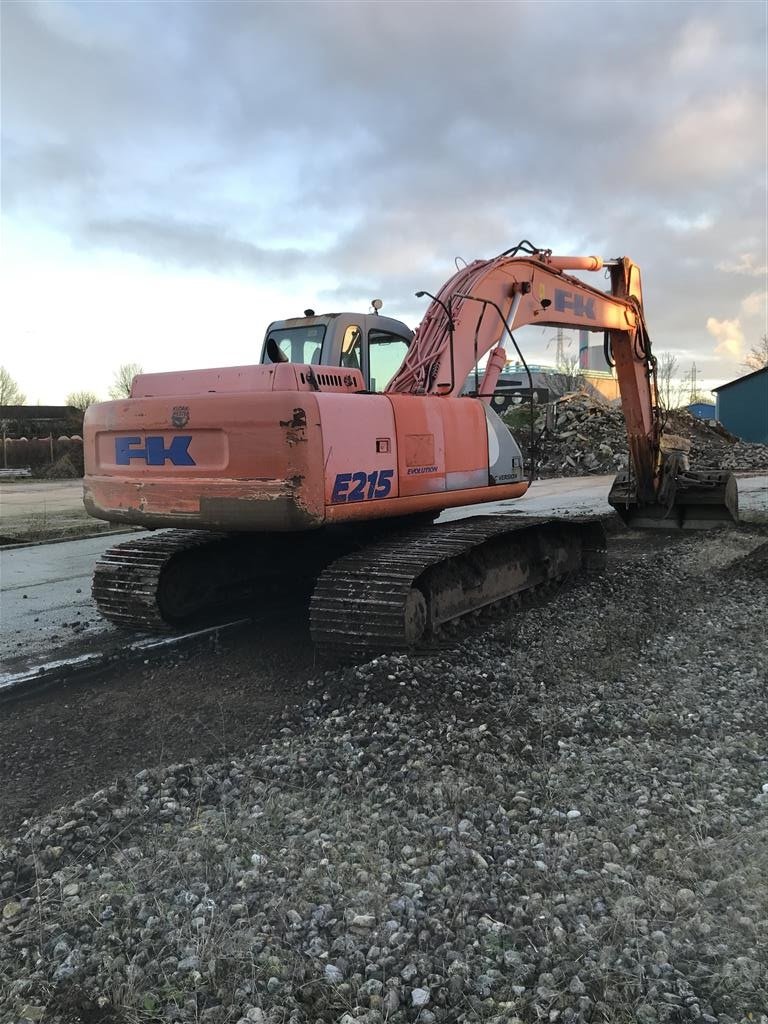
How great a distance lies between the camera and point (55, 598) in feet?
25.0

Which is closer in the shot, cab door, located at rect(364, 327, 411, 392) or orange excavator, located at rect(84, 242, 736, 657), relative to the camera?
orange excavator, located at rect(84, 242, 736, 657)

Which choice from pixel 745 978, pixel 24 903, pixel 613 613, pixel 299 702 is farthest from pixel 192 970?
pixel 613 613

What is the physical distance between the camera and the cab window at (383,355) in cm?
641

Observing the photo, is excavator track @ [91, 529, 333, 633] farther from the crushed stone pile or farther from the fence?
the fence

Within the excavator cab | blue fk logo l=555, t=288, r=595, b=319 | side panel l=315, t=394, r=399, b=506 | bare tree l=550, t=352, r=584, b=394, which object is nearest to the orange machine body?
side panel l=315, t=394, r=399, b=506

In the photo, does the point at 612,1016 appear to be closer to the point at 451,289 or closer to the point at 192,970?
the point at 192,970

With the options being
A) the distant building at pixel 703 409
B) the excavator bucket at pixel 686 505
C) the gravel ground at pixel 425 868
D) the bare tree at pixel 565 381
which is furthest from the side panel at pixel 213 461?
the distant building at pixel 703 409

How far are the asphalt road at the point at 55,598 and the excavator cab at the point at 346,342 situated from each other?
264 cm

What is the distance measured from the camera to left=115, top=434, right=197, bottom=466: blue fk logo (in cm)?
493

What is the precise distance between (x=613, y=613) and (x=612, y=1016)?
4317 mm

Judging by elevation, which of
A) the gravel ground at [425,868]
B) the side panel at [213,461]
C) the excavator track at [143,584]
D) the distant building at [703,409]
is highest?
the distant building at [703,409]

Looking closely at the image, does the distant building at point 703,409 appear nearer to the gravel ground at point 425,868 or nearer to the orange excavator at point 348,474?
the orange excavator at point 348,474

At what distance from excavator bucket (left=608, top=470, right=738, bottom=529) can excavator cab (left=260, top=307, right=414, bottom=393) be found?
4.79 m

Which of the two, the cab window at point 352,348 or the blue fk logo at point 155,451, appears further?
the cab window at point 352,348
